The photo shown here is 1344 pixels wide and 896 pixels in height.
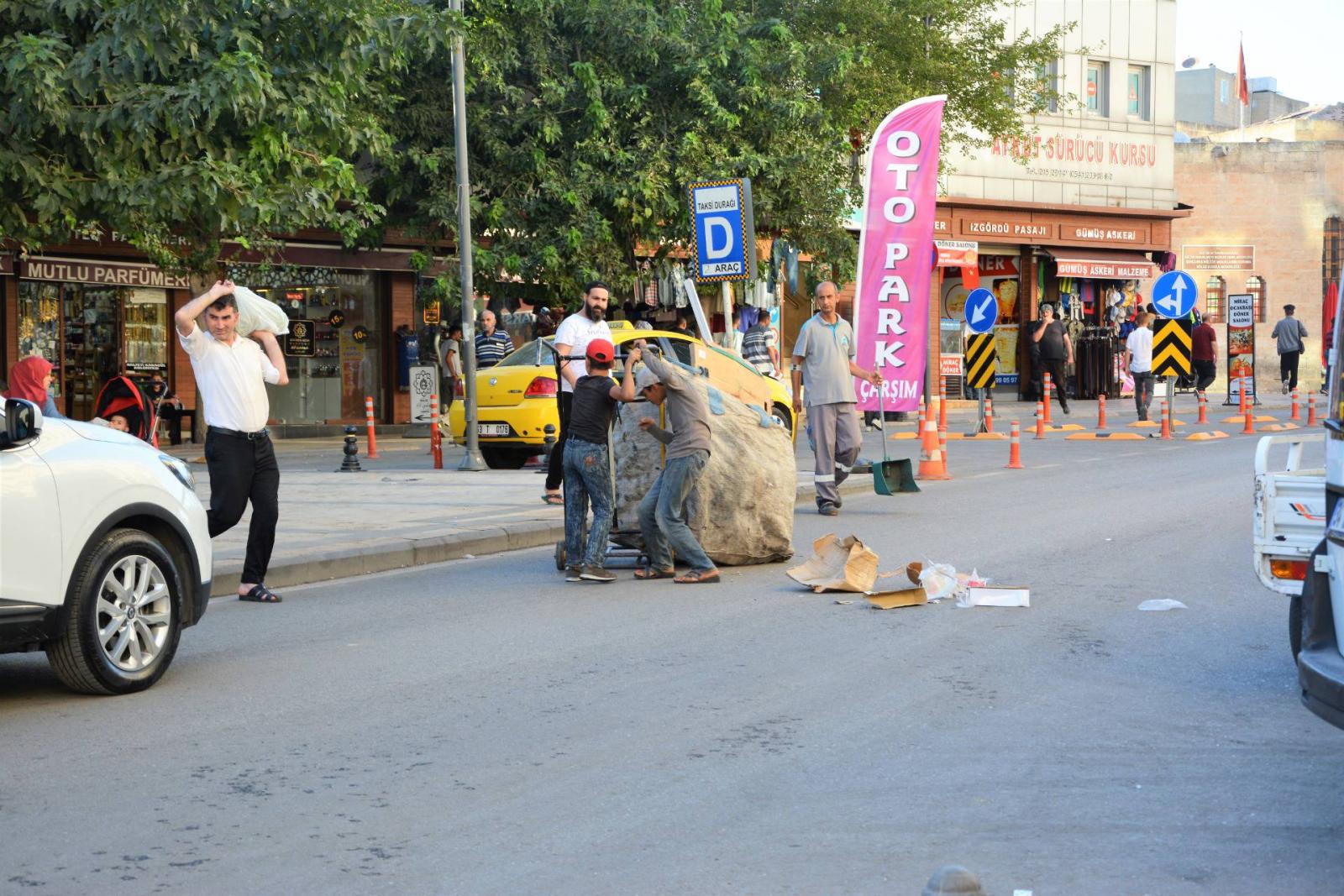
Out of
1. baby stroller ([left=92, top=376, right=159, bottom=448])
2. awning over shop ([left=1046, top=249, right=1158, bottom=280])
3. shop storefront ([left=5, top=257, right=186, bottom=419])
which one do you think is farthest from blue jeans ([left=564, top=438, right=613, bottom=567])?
awning over shop ([left=1046, top=249, right=1158, bottom=280])

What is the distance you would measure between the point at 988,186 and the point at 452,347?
19626 mm

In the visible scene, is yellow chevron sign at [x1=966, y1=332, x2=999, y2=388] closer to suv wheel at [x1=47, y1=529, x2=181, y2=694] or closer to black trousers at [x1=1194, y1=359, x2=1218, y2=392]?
black trousers at [x1=1194, y1=359, x2=1218, y2=392]

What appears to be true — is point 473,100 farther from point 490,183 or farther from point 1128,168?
point 1128,168

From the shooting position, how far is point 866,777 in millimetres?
5812

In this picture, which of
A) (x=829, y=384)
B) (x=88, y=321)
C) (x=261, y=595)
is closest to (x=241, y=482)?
(x=261, y=595)

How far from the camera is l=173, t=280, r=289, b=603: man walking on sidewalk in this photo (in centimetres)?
979

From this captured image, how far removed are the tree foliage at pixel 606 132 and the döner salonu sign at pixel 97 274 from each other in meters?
3.66

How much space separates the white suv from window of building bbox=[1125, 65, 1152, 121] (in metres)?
39.8

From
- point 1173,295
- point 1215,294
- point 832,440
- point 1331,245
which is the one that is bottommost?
point 832,440

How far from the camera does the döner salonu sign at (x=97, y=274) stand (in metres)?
24.1

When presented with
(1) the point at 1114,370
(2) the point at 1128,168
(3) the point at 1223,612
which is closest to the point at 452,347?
(3) the point at 1223,612

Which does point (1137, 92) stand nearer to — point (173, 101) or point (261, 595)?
point (173, 101)

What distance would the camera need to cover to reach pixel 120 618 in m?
7.47

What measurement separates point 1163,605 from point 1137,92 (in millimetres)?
37593
